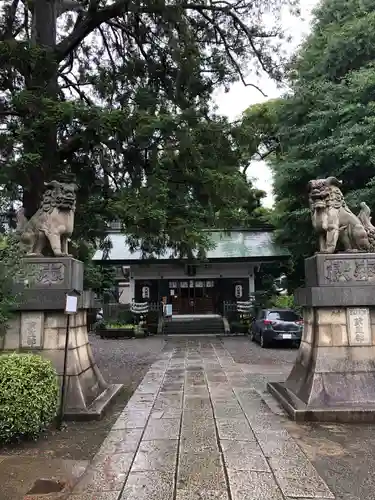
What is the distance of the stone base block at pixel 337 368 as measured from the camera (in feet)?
20.5

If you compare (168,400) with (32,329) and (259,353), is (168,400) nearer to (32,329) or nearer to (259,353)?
(32,329)

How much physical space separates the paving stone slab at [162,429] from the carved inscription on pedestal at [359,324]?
9.56 feet

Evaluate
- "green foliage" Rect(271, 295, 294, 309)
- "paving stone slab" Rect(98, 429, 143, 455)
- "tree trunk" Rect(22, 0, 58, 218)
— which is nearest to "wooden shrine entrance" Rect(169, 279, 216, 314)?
"green foliage" Rect(271, 295, 294, 309)

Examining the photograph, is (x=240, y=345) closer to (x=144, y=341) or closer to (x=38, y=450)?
(x=144, y=341)

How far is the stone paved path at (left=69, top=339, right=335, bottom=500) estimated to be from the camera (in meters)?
3.83

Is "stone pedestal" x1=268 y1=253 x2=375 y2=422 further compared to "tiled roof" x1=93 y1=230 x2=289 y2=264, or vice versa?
"tiled roof" x1=93 y1=230 x2=289 y2=264

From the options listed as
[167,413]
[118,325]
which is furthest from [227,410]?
[118,325]

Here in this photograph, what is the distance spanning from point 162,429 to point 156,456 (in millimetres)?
1060

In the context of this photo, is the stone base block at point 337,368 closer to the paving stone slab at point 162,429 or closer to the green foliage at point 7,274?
the paving stone slab at point 162,429

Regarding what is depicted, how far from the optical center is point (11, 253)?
6.11 metres

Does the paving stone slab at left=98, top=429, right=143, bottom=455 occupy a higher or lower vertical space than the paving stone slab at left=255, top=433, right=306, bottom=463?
lower

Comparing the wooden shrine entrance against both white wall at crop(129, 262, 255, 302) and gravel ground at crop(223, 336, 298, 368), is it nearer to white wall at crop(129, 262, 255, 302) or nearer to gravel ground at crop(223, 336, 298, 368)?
white wall at crop(129, 262, 255, 302)

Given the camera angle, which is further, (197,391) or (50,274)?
(197,391)

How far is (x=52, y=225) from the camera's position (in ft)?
23.2
